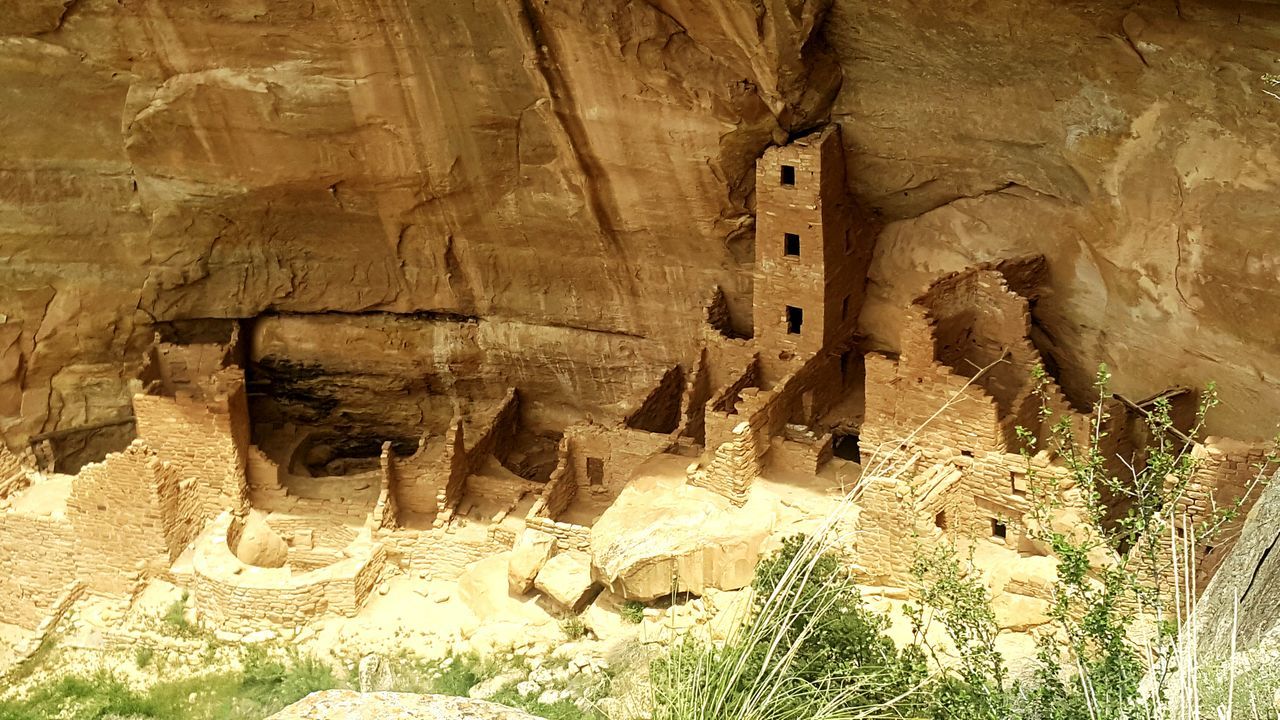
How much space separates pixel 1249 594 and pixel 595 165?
9.87m

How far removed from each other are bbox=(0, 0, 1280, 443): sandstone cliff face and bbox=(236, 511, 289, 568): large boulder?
3.41 meters

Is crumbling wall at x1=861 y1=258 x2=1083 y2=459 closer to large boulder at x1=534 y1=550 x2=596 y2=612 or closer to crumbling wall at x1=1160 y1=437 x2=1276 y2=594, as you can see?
crumbling wall at x1=1160 y1=437 x2=1276 y2=594

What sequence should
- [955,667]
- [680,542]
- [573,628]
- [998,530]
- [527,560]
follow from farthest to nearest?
1. [527,560]
2. [573,628]
3. [680,542]
4. [998,530]
5. [955,667]

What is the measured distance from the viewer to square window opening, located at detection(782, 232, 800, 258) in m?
15.6

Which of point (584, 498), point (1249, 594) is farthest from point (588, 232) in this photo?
point (1249, 594)

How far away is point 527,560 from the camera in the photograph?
1469cm

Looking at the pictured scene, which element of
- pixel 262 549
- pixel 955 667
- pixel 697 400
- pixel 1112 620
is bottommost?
pixel 262 549

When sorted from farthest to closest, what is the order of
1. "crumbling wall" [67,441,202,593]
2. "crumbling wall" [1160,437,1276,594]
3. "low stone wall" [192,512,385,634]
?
"crumbling wall" [67,441,202,593] → "low stone wall" [192,512,385,634] → "crumbling wall" [1160,437,1276,594]

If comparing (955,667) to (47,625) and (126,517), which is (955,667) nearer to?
(126,517)

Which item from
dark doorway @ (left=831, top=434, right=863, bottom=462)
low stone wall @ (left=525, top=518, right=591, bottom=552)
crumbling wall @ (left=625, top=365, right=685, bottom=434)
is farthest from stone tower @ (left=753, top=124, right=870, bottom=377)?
low stone wall @ (left=525, top=518, right=591, bottom=552)

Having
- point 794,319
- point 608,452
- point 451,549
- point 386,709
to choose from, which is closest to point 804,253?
point 794,319

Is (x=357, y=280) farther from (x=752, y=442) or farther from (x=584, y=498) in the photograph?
(x=752, y=442)

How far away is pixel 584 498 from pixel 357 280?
4387 millimetres

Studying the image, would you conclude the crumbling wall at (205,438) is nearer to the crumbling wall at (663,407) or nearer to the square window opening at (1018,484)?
the crumbling wall at (663,407)
